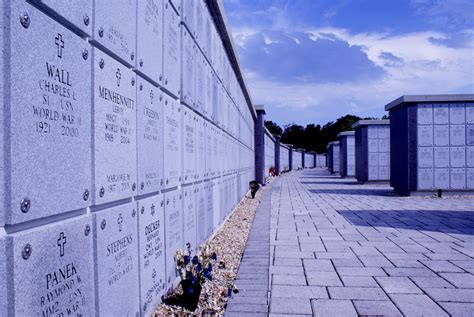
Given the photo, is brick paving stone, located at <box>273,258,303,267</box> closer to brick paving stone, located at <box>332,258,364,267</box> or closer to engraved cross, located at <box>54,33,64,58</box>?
brick paving stone, located at <box>332,258,364,267</box>

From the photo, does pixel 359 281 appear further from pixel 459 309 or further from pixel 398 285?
pixel 459 309

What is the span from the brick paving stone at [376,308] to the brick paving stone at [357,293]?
0.13 metres

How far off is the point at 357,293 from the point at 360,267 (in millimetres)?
987

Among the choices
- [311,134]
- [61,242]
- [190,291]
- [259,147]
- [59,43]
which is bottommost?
[190,291]

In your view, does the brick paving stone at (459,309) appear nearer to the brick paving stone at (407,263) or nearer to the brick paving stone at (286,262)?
the brick paving stone at (407,263)

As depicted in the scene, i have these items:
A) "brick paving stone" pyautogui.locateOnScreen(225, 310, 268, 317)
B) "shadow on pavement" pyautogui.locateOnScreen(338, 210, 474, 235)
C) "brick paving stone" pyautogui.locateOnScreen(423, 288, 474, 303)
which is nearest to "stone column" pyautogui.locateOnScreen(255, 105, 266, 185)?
"shadow on pavement" pyautogui.locateOnScreen(338, 210, 474, 235)

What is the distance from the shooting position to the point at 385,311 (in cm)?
345

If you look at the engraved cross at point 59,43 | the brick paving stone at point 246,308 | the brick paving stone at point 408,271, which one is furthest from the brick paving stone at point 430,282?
the engraved cross at point 59,43

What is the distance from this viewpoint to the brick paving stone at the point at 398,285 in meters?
3.97

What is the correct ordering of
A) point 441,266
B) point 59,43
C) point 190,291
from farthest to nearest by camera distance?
point 441,266 → point 190,291 → point 59,43

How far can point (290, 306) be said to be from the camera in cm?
360

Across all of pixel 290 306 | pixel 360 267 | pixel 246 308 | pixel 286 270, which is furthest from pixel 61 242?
pixel 360 267

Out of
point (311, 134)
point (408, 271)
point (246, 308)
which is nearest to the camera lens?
point (246, 308)

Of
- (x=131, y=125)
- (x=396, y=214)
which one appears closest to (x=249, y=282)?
(x=131, y=125)
